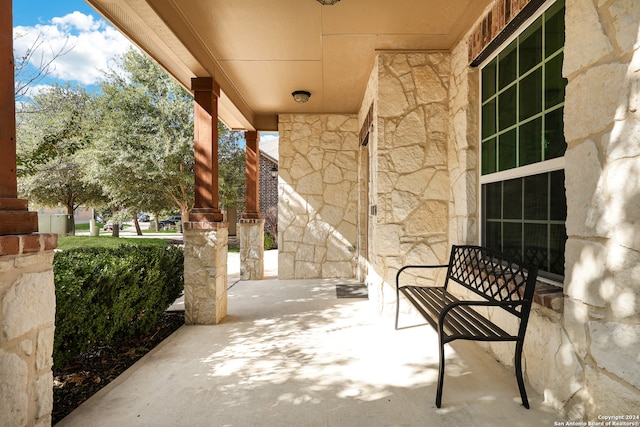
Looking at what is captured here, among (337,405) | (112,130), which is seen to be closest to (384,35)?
(337,405)

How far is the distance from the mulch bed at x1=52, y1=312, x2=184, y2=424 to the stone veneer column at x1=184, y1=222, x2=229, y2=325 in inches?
12.9

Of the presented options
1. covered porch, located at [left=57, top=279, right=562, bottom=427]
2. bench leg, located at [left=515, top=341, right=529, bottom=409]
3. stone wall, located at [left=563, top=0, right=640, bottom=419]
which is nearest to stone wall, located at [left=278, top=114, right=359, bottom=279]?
covered porch, located at [left=57, top=279, right=562, bottom=427]

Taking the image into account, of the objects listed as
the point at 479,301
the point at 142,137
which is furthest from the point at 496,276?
the point at 142,137

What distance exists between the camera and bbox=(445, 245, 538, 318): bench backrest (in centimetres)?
173

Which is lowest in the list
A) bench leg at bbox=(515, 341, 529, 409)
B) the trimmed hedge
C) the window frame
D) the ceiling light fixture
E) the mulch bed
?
the mulch bed

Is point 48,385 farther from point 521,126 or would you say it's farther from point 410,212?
point 521,126

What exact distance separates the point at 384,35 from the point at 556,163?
1.97 m

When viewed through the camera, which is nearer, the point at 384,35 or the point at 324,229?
the point at 384,35

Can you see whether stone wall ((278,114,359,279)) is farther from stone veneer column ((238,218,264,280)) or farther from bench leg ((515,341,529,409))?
bench leg ((515,341,529,409))

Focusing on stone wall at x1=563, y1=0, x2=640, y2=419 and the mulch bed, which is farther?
the mulch bed

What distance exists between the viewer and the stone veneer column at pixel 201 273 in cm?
313

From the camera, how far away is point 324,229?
5.37 metres

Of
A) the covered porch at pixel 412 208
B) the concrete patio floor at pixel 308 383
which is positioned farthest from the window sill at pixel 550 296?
the concrete patio floor at pixel 308 383

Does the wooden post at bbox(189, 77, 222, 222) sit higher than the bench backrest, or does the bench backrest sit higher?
the wooden post at bbox(189, 77, 222, 222)
